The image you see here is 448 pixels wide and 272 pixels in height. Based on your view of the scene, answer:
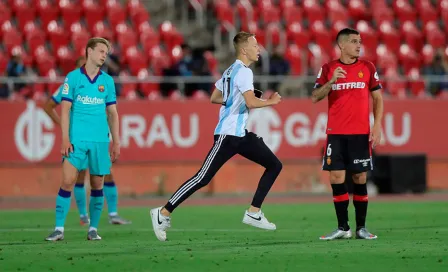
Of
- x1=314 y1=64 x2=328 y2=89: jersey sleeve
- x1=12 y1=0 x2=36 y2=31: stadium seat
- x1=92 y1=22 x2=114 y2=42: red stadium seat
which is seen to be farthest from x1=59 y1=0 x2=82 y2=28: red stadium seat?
x1=314 y1=64 x2=328 y2=89: jersey sleeve

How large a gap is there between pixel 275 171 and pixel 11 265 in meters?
3.92

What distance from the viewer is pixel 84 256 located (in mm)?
10086

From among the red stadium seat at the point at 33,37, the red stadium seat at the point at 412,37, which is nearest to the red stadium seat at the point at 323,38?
the red stadium seat at the point at 412,37

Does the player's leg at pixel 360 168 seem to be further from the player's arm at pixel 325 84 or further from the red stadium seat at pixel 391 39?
the red stadium seat at pixel 391 39

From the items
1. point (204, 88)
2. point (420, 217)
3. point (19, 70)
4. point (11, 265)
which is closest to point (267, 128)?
point (204, 88)

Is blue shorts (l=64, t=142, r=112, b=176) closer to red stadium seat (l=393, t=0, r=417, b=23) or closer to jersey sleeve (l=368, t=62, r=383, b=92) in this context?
jersey sleeve (l=368, t=62, r=383, b=92)

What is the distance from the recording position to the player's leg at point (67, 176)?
1191cm

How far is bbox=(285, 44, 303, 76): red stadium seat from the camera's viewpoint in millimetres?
24359

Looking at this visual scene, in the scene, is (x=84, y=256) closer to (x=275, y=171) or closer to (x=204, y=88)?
(x=275, y=171)

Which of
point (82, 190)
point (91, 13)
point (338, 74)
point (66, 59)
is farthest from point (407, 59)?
point (338, 74)

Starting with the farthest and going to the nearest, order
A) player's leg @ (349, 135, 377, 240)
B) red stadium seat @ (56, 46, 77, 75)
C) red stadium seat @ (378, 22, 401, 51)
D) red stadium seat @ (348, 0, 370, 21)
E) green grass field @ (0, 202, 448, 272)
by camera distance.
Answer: red stadium seat @ (348, 0, 370, 21)
red stadium seat @ (378, 22, 401, 51)
red stadium seat @ (56, 46, 77, 75)
player's leg @ (349, 135, 377, 240)
green grass field @ (0, 202, 448, 272)

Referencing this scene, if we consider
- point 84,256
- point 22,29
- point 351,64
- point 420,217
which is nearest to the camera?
point 84,256

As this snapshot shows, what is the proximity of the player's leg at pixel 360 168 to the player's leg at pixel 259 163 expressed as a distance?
102 centimetres

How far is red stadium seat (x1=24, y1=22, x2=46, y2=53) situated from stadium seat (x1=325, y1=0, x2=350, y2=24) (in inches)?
284
